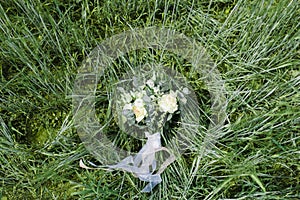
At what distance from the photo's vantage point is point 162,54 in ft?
3.82

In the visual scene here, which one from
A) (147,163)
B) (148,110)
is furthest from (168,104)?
(147,163)

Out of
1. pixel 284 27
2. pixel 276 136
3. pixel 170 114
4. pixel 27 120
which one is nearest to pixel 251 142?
pixel 276 136

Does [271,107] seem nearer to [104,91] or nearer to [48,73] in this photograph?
[104,91]

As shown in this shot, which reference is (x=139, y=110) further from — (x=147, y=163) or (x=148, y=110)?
(x=147, y=163)

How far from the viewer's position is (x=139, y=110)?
110 centimetres

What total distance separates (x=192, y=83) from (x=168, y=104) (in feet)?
0.38

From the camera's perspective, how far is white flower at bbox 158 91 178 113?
111cm

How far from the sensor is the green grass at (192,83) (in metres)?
1.07

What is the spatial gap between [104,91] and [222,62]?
1.17 feet

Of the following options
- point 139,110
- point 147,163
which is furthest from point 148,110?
point 147,163

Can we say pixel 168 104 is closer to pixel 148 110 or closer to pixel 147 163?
pixel 148 110

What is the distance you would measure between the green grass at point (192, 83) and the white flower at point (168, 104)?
10 cm

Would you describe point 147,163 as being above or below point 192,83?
below

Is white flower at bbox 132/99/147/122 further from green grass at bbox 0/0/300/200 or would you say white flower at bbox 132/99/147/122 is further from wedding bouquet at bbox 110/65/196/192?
green grass at bbox 0/0/300/200
